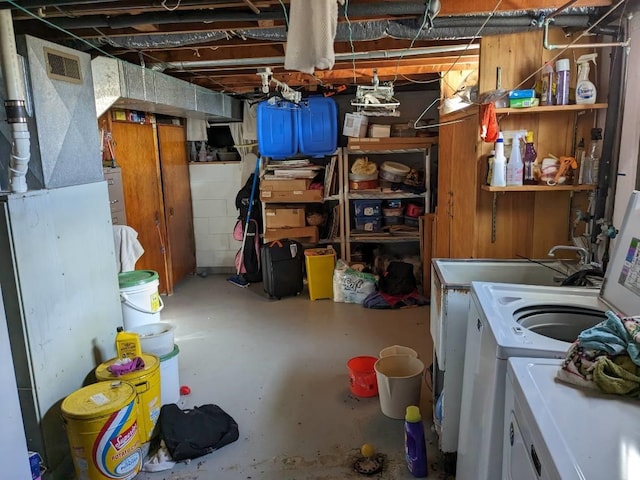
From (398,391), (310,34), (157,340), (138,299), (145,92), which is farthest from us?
(145,92)

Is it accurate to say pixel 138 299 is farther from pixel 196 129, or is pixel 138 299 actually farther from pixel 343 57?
pixel 196 129

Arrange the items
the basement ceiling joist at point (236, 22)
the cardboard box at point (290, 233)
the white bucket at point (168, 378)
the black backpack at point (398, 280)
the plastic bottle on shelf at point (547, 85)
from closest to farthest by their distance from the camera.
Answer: the basement ceiling joist at point (236, 22) < the plastic bottle on shelf at point (547, 85) < the white bucket at point (168, 378) < the black backpack at point (398, 280) < the cardboard box at point (290, 233)

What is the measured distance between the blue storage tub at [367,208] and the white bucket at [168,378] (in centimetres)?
288

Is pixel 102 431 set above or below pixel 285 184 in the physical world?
below

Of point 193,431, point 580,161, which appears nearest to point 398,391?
point 193,431

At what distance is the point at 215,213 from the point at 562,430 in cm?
530

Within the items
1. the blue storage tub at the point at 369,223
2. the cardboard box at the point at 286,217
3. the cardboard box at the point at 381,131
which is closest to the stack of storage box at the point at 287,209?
the cardboard box at the point at 286,217

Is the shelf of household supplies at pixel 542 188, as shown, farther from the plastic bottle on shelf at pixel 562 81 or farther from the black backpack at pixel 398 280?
the black backpack at pixel 398 280

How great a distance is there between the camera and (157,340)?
2.75 metres

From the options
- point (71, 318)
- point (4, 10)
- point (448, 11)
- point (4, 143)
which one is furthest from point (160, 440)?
point (448, 11)

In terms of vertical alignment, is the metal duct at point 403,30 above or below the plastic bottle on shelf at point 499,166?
above

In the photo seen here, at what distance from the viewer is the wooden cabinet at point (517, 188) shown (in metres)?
2.48

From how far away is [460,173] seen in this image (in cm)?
298

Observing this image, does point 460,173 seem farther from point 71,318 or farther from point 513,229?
point 71,318
